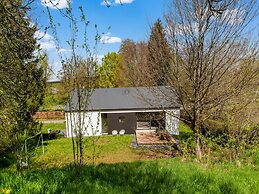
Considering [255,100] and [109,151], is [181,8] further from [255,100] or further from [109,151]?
[109,151]

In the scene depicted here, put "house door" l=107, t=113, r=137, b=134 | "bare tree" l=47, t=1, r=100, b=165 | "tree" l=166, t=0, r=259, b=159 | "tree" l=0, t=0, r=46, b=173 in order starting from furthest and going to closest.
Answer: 1. "house door" l=107, t=113, r=137, b=134
2. "tree" l=166, t=0, r=259, b=159
3. "bare tree" l=47, t=1, r=100, b=165
4. "tree" l=0, t=0, r=46, b=173

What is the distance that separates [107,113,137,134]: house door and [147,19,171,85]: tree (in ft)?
52.1

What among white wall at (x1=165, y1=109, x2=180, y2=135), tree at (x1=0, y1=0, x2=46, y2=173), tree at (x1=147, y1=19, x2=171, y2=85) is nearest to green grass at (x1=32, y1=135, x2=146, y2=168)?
white wall at (x1=165, y1=109, x2=180, y2=135)

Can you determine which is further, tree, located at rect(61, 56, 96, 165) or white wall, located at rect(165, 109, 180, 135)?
white wall, located at rect(165, 109, 180, 135)

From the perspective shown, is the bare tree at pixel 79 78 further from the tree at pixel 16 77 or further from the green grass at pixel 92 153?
the green grass at pixel 92 153

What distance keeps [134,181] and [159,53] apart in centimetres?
802

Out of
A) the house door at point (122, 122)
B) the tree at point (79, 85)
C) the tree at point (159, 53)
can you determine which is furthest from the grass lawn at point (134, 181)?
the house door at point (122, 122)

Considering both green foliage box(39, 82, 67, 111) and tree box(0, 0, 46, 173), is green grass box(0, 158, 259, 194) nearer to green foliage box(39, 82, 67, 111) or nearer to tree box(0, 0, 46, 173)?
tree box(0, 0, 46, 173)

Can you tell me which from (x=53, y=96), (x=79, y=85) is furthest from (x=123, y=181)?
(x=53, y=96)

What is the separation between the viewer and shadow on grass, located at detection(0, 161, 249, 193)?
12.4 ft

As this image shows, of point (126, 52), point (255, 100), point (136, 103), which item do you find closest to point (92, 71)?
point (255, 100)

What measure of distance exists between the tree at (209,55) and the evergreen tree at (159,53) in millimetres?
362

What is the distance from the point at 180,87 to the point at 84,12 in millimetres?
5911

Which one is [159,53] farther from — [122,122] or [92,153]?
[122,122]
